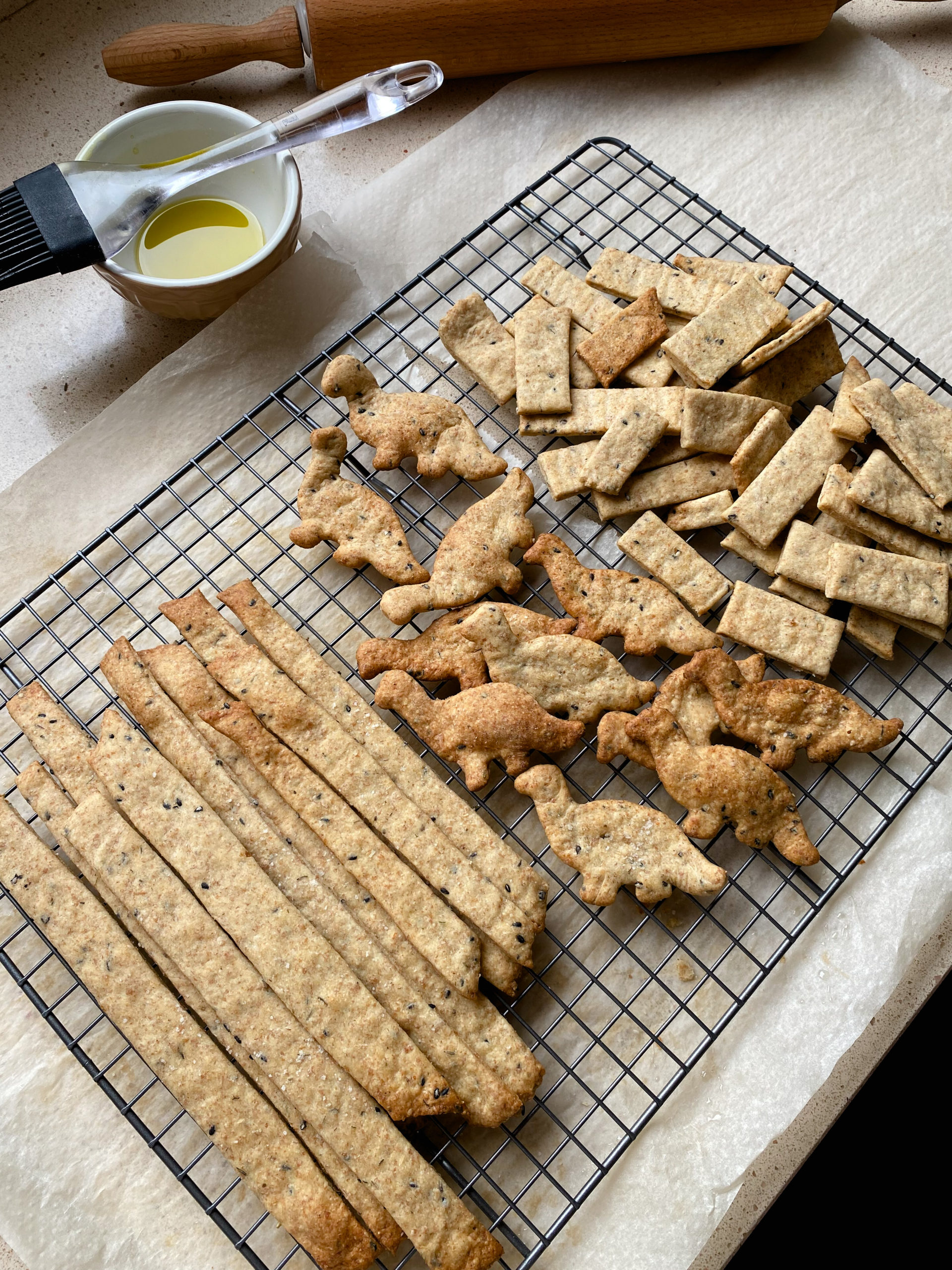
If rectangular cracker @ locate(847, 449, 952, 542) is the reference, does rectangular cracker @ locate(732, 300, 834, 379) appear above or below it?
above

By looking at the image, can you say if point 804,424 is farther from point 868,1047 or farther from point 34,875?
point 34,875

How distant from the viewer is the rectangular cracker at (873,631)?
2.04m

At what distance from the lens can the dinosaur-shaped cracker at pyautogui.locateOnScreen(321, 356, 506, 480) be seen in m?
2.17

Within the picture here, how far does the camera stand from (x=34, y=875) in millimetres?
1828

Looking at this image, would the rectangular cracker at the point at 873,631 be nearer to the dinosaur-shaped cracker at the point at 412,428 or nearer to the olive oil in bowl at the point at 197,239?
the dinosaur-shaped cracker at the point at 412,428

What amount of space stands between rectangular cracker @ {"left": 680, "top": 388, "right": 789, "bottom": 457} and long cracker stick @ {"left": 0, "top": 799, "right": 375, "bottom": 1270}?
1454mm

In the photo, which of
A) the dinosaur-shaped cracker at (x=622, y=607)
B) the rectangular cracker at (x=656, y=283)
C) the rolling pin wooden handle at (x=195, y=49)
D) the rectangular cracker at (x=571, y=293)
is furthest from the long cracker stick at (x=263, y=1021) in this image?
the rolling pin wooden handle at (x=195, y=49)

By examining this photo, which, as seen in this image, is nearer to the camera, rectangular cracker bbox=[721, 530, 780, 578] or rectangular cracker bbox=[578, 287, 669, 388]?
rectangular cracker bbox=[721, 530, 780, 578]

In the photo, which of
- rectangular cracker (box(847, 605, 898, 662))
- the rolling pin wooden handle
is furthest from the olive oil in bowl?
rectangular cracker (box(847, 605, 898, 662))

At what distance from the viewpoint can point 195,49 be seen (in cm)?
250

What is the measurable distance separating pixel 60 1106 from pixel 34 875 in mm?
415

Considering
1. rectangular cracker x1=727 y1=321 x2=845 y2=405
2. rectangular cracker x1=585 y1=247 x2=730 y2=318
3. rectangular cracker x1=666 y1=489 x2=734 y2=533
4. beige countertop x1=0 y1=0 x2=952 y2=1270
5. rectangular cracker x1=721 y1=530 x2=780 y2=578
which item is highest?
beige countertop x1=0 y1=0 x2=952 y2=1270

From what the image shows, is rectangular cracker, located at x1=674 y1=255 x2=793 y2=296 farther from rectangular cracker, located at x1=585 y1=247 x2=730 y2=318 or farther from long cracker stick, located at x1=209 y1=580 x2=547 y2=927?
long cracker stick, located at x1=209 y1=580 x2=547 y2=927

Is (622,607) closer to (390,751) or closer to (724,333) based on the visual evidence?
(390,751)
